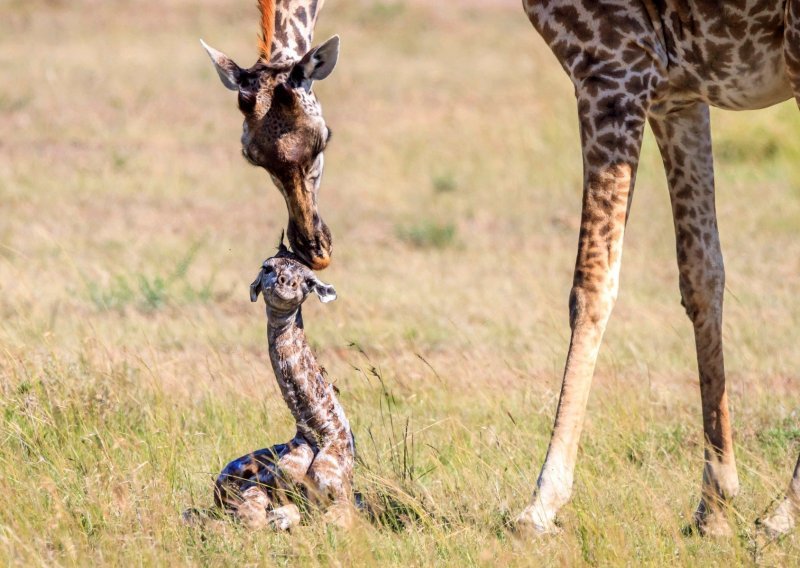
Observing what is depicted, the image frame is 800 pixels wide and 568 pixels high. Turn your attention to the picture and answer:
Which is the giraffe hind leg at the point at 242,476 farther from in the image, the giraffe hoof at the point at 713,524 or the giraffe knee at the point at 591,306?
the giraffe hoof at the point at 713,524

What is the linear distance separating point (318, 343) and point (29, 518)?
3193 mm

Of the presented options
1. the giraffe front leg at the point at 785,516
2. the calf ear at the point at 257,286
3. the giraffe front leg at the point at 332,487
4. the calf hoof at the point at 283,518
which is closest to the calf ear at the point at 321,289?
the calf ear at the point at 257,286

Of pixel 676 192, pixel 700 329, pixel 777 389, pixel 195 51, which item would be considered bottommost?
pixel 777 389

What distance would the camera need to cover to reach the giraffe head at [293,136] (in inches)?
179

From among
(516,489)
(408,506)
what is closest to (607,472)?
(516,489)

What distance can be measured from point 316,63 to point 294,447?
1340mm

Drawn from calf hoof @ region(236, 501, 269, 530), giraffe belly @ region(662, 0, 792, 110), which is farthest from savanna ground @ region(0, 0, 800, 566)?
giraffe belly @ region(662, 0, 792, 110)

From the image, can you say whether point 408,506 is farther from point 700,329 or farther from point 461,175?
point 461,175

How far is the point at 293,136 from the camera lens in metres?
4.56

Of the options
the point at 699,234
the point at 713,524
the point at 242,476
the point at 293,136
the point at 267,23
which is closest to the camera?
the point at 293,136

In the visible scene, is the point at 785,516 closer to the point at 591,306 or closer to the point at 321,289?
the point at 591,306

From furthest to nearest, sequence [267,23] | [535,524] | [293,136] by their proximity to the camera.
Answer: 1. [267,23]
2. [293,136]
3. [535,524]

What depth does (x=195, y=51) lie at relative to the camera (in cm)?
2061

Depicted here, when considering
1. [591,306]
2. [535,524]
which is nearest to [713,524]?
[535,524]
